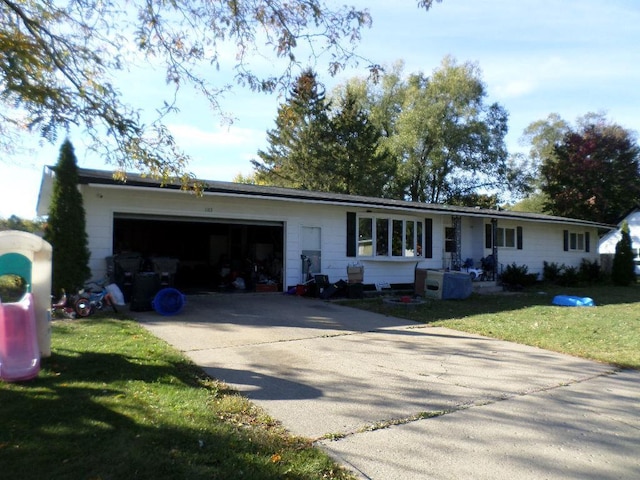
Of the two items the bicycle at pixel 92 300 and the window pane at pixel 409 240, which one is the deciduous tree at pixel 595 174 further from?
the bicycle at pixel 92 300

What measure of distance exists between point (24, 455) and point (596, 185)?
128 feet

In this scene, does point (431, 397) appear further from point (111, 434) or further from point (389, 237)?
point (389, 237)

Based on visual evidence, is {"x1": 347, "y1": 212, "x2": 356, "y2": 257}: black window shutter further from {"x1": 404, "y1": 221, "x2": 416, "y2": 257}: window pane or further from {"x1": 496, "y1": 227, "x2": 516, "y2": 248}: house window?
{"x1": 496, "y1": 227, "x2": 516, "y2": 248}: house window

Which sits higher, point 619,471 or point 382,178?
point 382,178

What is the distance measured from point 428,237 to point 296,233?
580 centimetres

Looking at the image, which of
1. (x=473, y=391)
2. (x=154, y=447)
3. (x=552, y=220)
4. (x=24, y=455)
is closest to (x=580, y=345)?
(x=473, y=391)

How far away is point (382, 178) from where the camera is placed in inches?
1286

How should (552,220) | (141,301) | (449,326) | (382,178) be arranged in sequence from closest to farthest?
(449,326), (141,301), (552,220), (382,178)

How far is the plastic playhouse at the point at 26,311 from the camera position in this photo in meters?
5.08

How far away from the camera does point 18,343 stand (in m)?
5.22

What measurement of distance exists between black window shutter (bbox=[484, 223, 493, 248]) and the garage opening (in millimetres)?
8970

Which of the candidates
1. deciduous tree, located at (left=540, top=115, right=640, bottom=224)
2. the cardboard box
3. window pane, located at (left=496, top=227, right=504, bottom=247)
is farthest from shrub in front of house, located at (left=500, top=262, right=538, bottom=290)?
deciduous tree, located at (left=540, top=115, right=640, bottom=224)

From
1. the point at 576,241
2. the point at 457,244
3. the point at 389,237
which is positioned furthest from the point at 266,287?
the point at 576,241

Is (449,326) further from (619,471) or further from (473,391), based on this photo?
(619,471)
